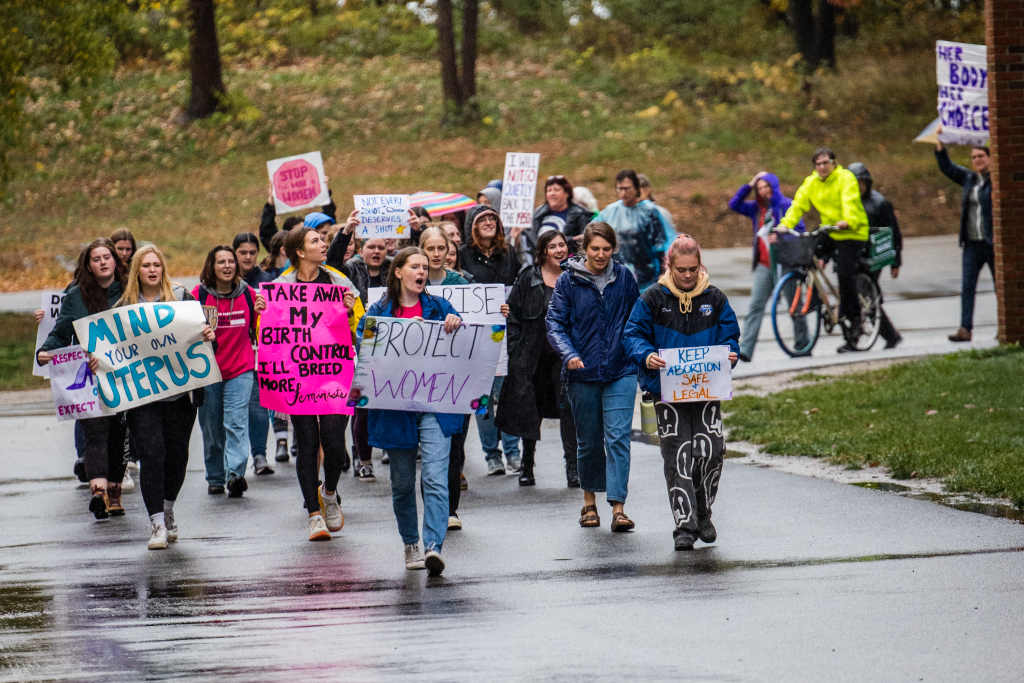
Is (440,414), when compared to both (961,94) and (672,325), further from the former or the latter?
(961,94)

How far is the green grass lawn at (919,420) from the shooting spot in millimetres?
9258

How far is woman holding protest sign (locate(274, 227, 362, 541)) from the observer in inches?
333

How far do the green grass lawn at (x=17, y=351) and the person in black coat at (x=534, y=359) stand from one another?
908 cm

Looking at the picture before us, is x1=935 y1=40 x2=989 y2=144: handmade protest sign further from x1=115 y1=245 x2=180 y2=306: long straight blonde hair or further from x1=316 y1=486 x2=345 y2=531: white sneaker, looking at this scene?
x1=115 y1=245 x2=180 y2=306: long straight blonde hair

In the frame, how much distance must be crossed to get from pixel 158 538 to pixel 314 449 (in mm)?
1086

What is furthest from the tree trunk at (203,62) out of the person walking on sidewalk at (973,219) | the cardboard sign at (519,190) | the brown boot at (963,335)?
the brown boot at (963,335)

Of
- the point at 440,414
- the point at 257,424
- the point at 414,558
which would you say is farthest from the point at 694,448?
the point at 257,424

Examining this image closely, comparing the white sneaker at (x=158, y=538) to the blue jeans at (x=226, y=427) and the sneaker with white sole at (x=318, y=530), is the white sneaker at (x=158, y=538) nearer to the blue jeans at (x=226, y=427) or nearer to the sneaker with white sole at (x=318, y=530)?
the sneaker with white sole at (x=318, y=530)

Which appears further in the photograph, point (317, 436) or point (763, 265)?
point (763, 265)

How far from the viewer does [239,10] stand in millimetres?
43469

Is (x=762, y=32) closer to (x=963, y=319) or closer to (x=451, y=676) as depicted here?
(x=963, y=319)

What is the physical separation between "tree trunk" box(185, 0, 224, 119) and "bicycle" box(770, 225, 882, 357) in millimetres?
23340

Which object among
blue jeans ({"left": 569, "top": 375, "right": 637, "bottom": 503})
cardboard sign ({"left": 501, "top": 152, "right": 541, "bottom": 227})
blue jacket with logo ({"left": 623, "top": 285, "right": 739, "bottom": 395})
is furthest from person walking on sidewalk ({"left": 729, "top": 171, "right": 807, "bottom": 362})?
blue jacket with logo ({"left": 623, "top": 285, "right": 739, "bottom": 395})

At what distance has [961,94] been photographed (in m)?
15.0
